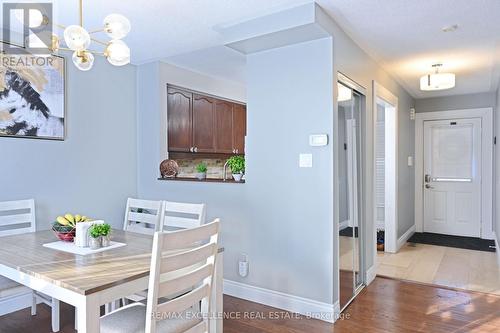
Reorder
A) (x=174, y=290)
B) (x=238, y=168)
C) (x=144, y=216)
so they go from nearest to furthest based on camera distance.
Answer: (x=174, y=290) → (x=144, y=216) → (x=238, y=168)

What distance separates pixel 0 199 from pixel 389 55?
3.70 meters

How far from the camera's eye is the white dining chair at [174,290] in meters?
1.43

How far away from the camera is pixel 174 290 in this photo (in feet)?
5.03

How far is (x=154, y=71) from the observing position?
375cm

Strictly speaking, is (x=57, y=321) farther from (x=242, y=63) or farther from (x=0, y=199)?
(x=242, y=63)

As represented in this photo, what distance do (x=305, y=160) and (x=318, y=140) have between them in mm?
197

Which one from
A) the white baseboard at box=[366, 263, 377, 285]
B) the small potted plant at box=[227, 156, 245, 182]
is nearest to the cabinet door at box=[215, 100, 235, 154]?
the small potted plant at box=[227, 156, 245, 182]

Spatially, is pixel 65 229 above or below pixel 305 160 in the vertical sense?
below

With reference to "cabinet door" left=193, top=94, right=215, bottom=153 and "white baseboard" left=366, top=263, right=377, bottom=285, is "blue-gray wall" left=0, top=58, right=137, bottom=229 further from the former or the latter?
"white baseboard" left=366, top=263, right=377, bottom=285

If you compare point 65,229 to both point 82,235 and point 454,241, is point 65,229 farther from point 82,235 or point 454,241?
point 454,241

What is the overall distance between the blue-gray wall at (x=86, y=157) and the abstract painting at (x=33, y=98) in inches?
2.9

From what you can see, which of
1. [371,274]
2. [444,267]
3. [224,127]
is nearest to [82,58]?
[224,127]

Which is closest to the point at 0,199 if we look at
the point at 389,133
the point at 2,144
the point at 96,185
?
the point at 2,144

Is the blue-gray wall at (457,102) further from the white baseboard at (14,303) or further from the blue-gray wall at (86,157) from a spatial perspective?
the white baseboard at (14,303)
